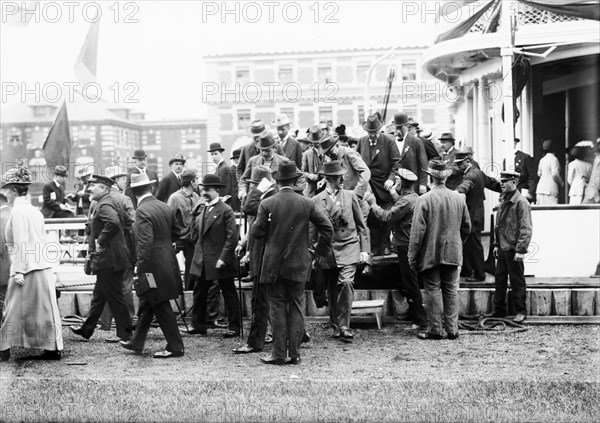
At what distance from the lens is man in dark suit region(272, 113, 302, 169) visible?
40.9 ft

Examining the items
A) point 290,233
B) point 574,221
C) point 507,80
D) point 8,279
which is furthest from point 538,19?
point 8,279

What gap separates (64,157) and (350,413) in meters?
9.44

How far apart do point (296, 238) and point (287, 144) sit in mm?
3385

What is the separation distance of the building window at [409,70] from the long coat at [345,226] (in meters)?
49.0

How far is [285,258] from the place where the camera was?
30.7 feet

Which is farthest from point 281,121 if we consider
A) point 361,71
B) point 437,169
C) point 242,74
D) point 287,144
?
point 361,71

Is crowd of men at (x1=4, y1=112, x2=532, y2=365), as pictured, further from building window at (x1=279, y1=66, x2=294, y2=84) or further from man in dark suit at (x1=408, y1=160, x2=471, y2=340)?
building window at (x1=279, y1=66, x2=294, y2=84)

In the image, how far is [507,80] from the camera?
13750 mm

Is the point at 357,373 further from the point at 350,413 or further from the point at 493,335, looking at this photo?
the point at 493,335

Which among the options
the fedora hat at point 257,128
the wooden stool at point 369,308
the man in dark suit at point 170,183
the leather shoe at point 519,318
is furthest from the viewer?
the man in dark suit at point 170,183

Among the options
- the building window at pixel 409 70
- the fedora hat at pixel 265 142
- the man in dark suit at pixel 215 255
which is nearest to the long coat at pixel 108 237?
the man in dark suit at pixel 215 255

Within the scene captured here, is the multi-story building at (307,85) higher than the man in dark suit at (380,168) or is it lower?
higher

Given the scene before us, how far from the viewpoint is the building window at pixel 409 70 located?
58.8 meters

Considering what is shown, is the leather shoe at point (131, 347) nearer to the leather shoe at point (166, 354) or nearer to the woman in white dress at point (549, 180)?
the leather shoe at point (166, 354)
